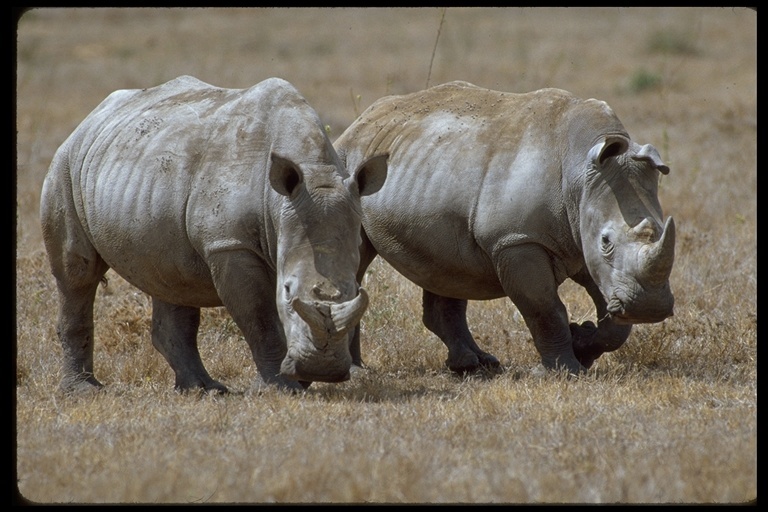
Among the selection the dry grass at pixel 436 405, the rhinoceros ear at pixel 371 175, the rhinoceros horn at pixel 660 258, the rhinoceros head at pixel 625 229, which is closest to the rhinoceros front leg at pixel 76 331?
the dry grass at pixel 436 405

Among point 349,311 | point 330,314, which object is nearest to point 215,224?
point 330,314

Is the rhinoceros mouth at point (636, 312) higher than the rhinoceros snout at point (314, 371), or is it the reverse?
the rhinoceros mouth at point (636, 312)

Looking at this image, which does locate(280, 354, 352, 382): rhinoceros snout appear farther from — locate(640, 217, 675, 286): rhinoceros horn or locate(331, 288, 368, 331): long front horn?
locate(640, 217, 675, 286): rhinoceros horn

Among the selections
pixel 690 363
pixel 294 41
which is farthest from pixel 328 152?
pixel 294 41

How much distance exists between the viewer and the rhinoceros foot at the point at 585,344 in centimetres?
765

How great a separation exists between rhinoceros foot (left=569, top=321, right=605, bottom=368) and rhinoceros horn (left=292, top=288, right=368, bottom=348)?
2201 millimetres

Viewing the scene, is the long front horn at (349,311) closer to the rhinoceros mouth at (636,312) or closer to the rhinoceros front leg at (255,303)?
the rhinoceros front leg at (255,303)

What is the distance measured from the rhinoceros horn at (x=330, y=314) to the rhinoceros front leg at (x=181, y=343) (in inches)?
58.3

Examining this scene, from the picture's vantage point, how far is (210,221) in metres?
6.62

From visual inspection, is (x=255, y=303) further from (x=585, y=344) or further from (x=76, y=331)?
(x=585, y=344)

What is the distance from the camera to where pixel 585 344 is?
7672 millimetres

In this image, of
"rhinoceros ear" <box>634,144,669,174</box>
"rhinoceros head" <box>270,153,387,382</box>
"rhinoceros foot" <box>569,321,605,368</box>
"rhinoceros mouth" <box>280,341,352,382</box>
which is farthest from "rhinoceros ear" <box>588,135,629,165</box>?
"rhinoceros mouth" <box>280,341,352,382</box>

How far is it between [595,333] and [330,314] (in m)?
2.30

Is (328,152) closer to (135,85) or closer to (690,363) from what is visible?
(690,363)
